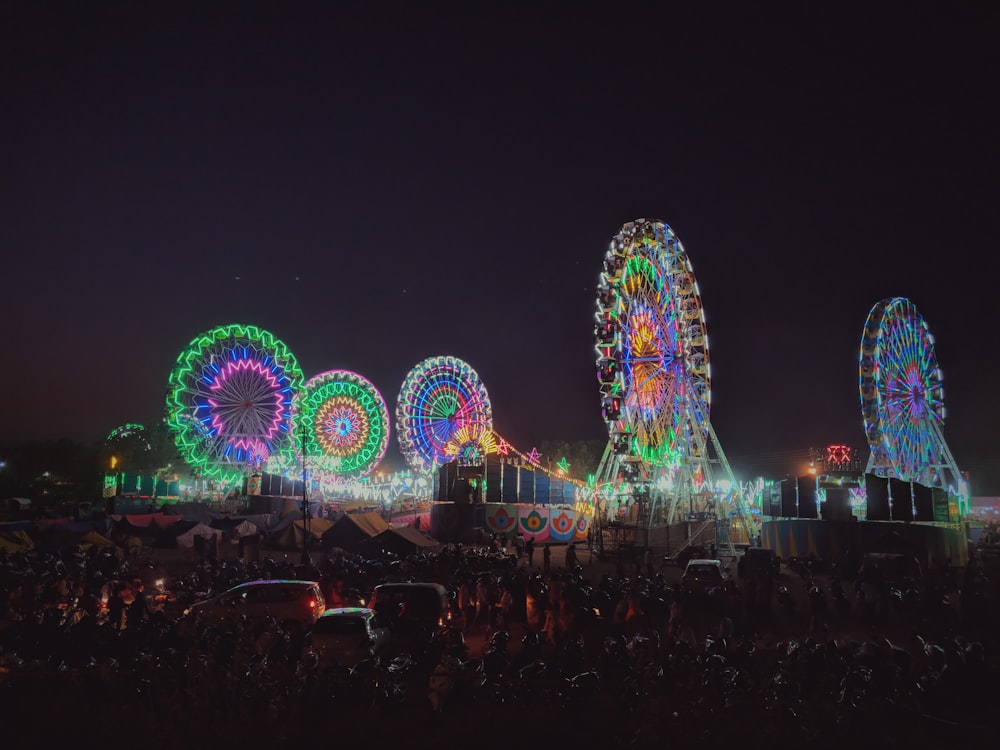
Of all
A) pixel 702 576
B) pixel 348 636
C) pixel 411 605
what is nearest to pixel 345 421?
pixel 702 576

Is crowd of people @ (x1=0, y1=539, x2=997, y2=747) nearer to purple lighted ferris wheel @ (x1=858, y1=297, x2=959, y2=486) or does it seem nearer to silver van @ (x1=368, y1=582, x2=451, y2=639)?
silver van @ (x1=368, y1=582, x2=451, y2=639)

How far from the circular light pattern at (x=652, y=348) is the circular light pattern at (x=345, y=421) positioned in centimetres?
3522

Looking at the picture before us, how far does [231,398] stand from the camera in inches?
2047

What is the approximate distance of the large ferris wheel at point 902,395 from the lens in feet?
120

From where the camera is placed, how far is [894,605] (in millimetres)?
15461

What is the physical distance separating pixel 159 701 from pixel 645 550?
19896mm

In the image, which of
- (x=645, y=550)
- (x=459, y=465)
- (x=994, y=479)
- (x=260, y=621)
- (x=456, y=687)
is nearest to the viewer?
(x=456, y=687)

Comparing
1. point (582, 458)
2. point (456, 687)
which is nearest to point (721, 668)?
point (456, 687)

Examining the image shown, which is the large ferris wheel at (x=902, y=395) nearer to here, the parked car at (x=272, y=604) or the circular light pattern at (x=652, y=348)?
the circular light pattern at (x=652, y=348)

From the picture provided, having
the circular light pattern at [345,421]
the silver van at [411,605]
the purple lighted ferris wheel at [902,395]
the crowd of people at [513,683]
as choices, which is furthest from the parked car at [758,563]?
the circular light pattern at [345,421]

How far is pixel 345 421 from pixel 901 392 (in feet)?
140

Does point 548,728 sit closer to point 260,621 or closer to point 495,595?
point 260,621

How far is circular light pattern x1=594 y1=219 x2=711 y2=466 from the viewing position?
99.3 ft

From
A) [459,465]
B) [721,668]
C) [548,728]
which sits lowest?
[548,728]
